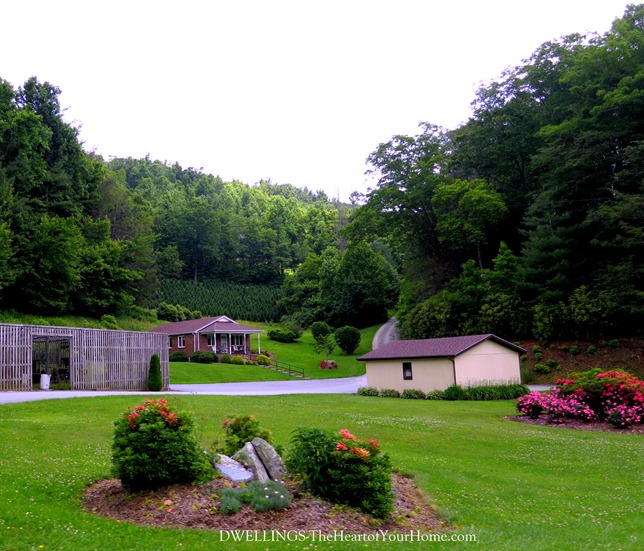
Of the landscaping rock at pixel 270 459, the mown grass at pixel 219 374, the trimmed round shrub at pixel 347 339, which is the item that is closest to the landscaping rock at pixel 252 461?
the landscaping rock at pixel 270 459

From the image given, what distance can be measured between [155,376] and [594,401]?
20.3 meters

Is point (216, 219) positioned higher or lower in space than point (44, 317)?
higher

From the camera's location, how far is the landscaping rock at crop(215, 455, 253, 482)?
7516 mm

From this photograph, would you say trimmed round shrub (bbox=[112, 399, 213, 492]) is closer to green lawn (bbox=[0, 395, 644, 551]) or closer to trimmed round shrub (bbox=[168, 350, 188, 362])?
green lawn (bbox=[0, 395, 644, 551])

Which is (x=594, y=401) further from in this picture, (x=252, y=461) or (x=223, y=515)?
(x=223, y=515)


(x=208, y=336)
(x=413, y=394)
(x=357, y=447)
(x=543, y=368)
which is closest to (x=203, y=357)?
(x=208, y=336)

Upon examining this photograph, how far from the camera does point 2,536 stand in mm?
5473

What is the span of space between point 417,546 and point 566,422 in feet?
44.8

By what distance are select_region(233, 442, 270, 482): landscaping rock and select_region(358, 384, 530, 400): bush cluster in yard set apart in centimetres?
2086

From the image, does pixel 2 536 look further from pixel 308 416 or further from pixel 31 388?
pixel 31 388

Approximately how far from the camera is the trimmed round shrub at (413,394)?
93.8 ft

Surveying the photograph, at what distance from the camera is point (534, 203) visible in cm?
4088

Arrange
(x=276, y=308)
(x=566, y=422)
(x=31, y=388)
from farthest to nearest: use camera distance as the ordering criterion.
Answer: (x=276, y=308), (x=31, y=388), (x=566, y=422)

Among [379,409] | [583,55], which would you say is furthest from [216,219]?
[379,409]
